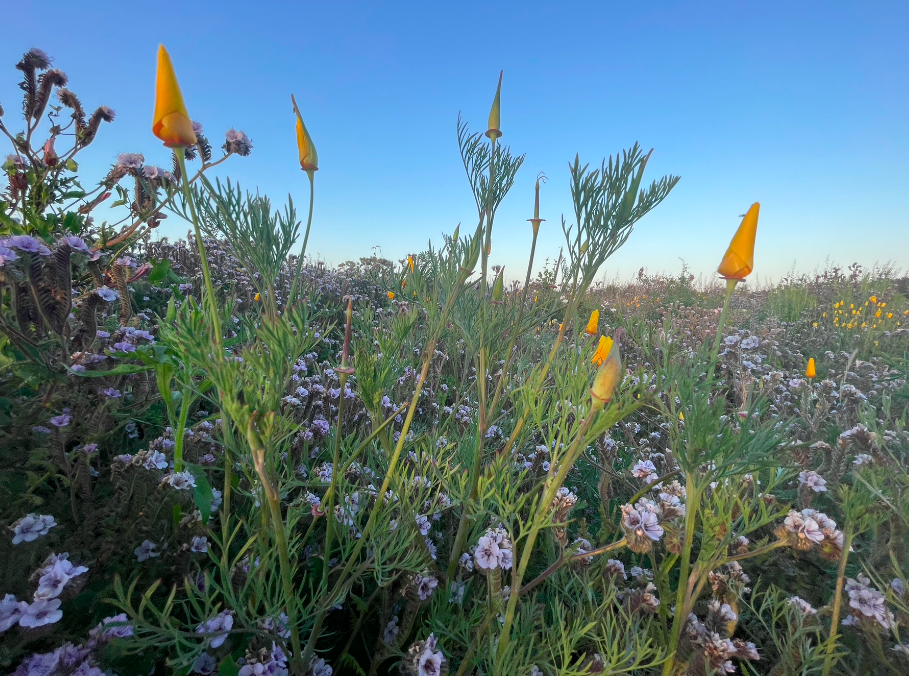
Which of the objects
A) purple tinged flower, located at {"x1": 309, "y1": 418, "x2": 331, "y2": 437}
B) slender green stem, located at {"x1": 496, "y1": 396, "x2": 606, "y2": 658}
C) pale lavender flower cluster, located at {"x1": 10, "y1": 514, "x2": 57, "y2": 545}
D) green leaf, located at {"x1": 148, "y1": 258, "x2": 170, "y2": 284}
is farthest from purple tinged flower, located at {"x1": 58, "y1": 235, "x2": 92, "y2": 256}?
slender green stem, located at {"x1": 496, "y1": 396, "x2": 606, "y2": 658}

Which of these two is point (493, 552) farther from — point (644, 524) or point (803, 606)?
point (803, 606)

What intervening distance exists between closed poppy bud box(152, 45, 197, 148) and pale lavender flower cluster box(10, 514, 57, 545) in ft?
3.53

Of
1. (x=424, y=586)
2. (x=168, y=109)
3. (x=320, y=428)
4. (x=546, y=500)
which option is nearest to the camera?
(x=168, y=109)

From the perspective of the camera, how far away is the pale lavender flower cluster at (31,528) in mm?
1115

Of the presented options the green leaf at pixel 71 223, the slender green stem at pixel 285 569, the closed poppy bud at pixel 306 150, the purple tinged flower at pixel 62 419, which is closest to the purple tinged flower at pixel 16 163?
the green leaf at pixel 71 223

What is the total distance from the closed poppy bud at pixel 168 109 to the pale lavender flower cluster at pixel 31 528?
3.53ft

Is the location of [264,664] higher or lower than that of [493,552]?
lower

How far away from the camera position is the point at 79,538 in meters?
1.27

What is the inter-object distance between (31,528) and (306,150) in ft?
4.03

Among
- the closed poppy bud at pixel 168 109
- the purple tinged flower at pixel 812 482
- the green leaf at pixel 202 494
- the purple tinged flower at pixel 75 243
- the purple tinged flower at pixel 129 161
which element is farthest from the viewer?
A: the purple tinged flower at pixel 129 161

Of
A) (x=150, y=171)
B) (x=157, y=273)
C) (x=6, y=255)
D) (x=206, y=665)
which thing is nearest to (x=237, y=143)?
(x=150, y=171)

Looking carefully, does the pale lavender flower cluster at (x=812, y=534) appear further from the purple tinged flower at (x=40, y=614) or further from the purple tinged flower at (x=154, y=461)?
the purple tinged flower at (x=154, y=461)

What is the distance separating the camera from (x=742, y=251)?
1020 millimetres

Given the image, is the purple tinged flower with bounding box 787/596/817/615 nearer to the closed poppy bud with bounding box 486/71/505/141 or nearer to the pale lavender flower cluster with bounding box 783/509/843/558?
the pale lavender flower cluster with bounding box 783/509/843/558
